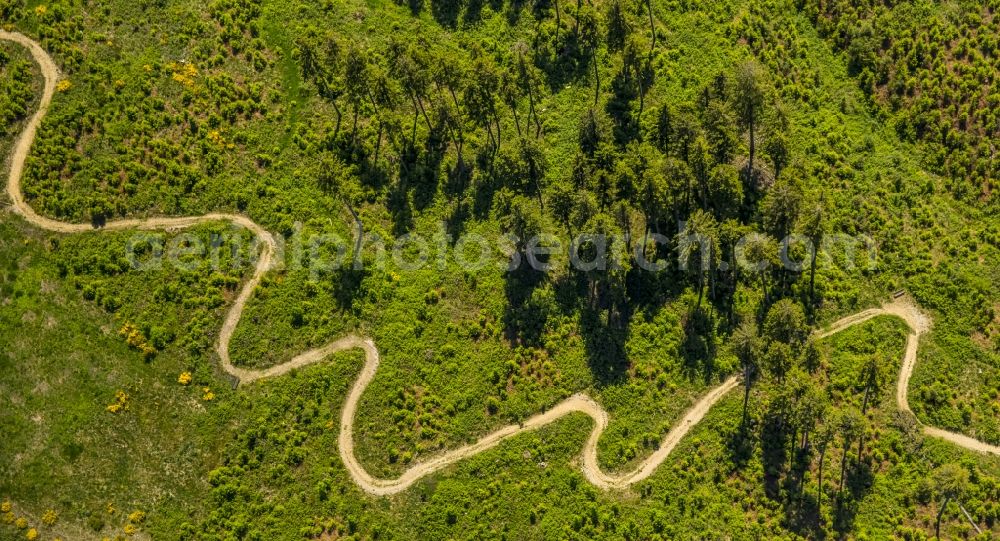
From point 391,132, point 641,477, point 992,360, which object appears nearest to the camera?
point 641,477

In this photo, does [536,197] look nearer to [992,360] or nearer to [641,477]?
[641,477]

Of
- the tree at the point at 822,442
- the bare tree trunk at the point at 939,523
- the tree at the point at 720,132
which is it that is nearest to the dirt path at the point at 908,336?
the bare tree trunk at the point at 939,523

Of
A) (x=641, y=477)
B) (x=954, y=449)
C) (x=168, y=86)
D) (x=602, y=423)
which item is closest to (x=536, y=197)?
(x=602, y=423)

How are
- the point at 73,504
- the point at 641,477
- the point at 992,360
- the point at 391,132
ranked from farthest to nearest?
the point at 391,132, the point at 992,360, the point at 641,477, the point at 73,504

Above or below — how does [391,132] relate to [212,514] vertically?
above

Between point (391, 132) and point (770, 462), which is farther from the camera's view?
point (391, 132)

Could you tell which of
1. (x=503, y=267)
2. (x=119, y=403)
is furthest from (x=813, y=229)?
(x=119, y=403)

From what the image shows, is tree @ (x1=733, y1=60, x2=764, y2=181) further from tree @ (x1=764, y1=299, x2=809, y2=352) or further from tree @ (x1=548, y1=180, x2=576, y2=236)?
tree @ (x1=548, y1=180, x2=576, y2=236)

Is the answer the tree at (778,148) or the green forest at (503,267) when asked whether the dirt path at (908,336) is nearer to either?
the green forest at (503,267)

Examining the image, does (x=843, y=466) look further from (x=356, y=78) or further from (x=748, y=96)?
(x=356, y=78)
